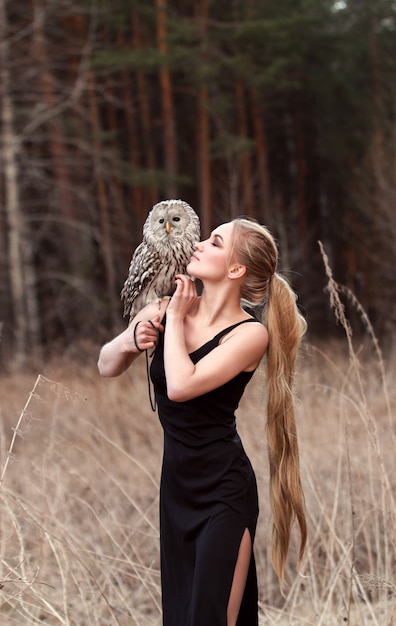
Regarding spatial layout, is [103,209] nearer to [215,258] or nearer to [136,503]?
[136,503]

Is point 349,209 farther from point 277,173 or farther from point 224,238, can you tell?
point 224,238

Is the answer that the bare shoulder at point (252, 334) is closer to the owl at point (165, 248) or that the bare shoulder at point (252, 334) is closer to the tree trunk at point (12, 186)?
the owl at point (165, 248)

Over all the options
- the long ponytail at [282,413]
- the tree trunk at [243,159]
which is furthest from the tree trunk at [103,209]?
the long ponytail at [282,413]

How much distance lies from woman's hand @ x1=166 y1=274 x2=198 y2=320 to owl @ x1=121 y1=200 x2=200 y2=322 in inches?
4.5

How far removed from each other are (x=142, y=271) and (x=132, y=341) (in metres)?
0.25

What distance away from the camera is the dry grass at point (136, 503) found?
8.51 feet

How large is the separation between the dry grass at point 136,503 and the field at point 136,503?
1cm

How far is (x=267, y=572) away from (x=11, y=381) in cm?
561

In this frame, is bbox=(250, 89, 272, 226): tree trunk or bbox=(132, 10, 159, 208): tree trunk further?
bbox=(250, 89, 272, 226): tree trunk

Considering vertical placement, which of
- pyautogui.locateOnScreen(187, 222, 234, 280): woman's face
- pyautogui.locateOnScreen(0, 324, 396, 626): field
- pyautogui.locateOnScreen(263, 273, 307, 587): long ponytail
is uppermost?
pyautogui.locateOnScreen(187, 222, 234, 280): woman's face

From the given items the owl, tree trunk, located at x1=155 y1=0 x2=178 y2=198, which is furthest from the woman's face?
tree trunk, located at x1=155 y1=0 x2=178 y2=198

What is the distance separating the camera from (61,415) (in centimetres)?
664

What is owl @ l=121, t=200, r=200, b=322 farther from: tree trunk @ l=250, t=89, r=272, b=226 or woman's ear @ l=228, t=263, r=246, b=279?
tree trunk @ l=250, t=89, r=272, b=226

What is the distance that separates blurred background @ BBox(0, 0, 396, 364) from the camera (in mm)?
11102
